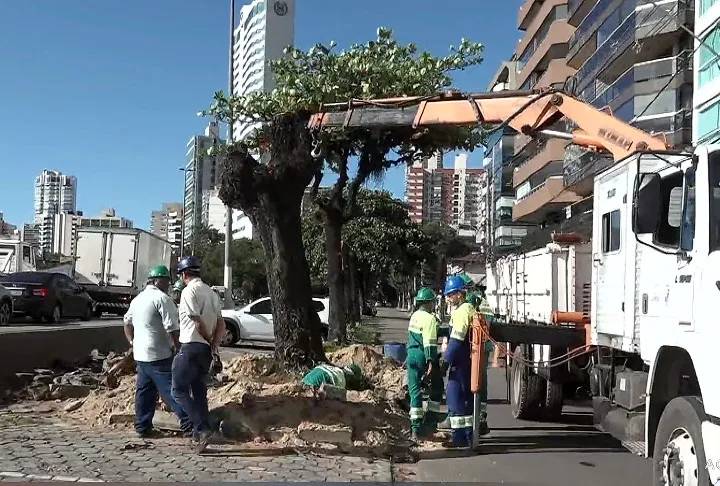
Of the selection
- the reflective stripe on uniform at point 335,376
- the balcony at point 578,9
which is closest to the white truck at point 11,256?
the reflective stripe on uniform at point 335,376

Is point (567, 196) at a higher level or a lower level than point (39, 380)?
higher

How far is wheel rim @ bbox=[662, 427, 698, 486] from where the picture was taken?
5.03 m

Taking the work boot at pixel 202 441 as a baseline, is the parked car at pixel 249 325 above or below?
above

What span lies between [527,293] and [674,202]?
658cm

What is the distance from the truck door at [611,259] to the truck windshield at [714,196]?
74.3 inches

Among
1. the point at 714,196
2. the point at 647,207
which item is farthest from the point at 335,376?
the point at 714,196

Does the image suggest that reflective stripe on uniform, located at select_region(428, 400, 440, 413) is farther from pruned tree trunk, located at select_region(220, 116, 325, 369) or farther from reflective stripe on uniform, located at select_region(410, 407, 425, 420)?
pruned tree trunk, located at select_region(220, 116, 325, 369)

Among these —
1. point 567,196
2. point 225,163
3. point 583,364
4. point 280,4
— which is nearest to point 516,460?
point 583,364

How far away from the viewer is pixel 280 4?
111 meters

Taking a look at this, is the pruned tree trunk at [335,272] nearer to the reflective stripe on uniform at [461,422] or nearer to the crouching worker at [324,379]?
the crouching worker at [324,379]

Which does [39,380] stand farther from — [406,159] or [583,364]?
[406,159]

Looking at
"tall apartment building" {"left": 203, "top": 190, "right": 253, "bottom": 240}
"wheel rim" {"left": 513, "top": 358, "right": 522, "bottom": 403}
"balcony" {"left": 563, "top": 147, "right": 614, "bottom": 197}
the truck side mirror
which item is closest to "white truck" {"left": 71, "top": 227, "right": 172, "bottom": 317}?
"balcony" {"left": 563, "top": 147, "right": 614, "bottom": 197}

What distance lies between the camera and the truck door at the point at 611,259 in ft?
24.5

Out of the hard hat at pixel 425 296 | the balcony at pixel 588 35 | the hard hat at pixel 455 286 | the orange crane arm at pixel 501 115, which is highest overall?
the balcony at pixel 588 35
